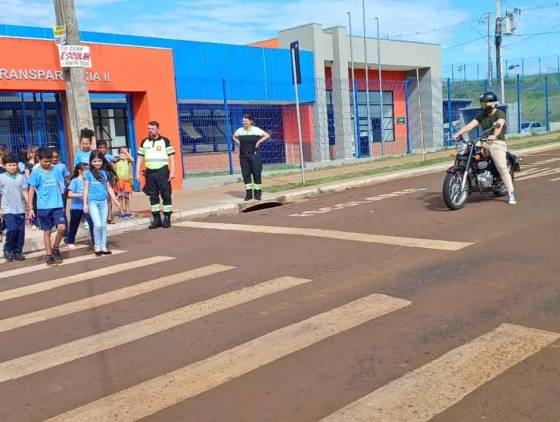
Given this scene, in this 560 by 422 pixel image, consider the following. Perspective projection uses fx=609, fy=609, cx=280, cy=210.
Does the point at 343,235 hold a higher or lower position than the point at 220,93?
lower

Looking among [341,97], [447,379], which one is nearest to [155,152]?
[447,379]

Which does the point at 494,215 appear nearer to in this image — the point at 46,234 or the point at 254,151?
the point at 254,151

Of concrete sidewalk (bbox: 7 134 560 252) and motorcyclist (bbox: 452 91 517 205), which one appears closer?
motorcyclist (bbox: 452 91 517 205)

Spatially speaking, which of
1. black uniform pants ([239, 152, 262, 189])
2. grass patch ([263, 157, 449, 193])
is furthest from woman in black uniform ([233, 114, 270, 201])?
grass patch ([263, 157, 449, 193])

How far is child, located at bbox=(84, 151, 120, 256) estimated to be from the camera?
842 cm

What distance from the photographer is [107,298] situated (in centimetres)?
607

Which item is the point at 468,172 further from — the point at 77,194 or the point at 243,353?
the point at 243,353

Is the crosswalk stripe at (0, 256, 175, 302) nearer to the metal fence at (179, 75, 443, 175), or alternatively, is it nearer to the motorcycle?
the motorcycle

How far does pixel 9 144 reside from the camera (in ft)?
48.2

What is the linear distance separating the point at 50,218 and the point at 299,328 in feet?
15.9

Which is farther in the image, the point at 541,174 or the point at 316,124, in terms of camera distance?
the point at 316,124

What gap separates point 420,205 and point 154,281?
5757mm

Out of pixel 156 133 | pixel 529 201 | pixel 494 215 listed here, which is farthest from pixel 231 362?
pixel 529 201

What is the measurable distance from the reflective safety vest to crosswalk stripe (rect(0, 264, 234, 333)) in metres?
3.75
